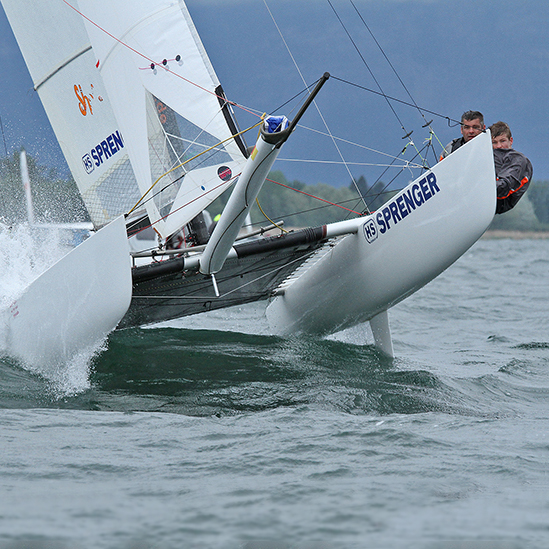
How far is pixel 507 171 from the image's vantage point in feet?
11.3

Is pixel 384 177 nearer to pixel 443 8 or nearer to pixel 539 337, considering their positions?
pixel 539 337

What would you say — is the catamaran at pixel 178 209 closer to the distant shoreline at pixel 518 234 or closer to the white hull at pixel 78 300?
the white hull at pixel 78 300

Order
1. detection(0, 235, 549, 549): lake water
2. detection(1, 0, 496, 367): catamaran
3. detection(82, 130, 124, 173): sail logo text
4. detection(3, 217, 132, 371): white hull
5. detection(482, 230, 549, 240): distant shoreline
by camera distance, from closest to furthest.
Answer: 1. detection(0, 235, 549, 549): lake water
2. detection(3, 217, 132, 371): white hull
3. detection(1, 0, 496, 367): catamaran
4. detection(82, 130, 124, 173): sail logo text
5. detection(482, 230, 549, 240): distant shoreline

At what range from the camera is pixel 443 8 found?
503 feet

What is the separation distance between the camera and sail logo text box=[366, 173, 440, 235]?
3.35 metres

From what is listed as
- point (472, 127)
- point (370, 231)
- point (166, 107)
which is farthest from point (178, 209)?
point (472, 127)

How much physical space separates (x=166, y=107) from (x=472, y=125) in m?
1.59

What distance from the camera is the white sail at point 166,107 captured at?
A: 362 centimetres

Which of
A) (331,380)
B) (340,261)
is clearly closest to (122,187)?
(340,261)

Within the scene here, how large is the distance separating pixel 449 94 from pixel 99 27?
126409 mm

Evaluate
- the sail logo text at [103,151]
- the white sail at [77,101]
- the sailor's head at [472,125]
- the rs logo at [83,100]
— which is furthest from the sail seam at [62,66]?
the sailor's head at [472,125]

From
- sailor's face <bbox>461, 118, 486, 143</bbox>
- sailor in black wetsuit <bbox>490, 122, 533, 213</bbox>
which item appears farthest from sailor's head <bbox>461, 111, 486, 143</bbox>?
sailor in black wetsuit <bbox>490, 122, 533, 213</bbox>

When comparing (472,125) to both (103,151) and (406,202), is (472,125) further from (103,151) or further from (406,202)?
(103,151)

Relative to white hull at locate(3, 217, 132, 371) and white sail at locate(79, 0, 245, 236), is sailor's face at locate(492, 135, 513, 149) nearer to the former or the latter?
white sail at locate(79, 0, 245, 236)
